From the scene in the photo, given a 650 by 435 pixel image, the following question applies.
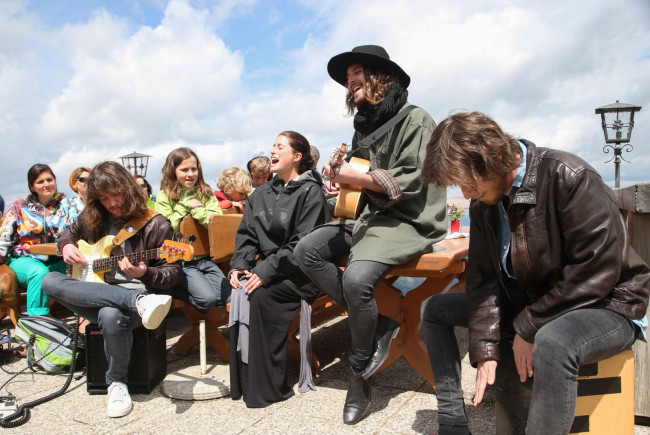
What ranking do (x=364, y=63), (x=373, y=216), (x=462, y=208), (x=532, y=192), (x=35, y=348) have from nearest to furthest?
(x=532, y=192) < (x=373, y=216) < (x=364, y=63) < (x=35, y=348) < (x=462, y=208)

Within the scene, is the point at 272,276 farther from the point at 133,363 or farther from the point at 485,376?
the point at 485,376

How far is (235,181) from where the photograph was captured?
18.6ft

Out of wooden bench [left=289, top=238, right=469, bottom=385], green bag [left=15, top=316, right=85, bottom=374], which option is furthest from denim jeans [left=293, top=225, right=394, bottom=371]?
green bag [left=15, top=316, right=85, bottom=374]

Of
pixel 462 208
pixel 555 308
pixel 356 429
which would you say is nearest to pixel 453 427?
pixel 356 429

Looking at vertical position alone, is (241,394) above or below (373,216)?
below

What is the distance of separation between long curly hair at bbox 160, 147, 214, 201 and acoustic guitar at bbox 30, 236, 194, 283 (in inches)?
37.6

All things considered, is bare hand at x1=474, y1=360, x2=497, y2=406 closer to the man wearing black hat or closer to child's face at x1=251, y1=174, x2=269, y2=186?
the man wearing black hat

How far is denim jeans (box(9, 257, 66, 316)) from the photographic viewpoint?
448 centimetres

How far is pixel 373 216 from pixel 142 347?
1.78 m

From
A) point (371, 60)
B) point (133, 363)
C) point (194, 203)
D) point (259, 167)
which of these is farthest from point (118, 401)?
point (259, 167)

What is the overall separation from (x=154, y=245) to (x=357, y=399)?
5.52ft

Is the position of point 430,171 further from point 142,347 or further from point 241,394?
point 142,347

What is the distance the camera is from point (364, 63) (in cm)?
306

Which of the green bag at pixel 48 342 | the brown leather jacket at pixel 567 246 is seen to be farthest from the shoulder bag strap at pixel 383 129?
the green bag at pixel 48 342
